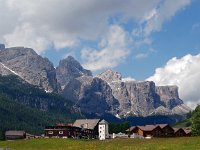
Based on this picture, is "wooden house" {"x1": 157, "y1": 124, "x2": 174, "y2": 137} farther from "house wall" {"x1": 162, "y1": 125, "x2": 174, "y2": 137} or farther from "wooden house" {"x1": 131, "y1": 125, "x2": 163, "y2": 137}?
"wooden house" {"x1": 131, "y1": 125, "x2": 163, "y2": 137}

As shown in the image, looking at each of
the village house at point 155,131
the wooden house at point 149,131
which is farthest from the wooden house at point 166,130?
the wooden house at point 149,131

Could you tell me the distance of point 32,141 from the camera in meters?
129

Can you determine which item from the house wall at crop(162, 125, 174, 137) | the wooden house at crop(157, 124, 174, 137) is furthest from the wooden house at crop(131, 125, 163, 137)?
the house wall at crop(162, 125, 174, 137)

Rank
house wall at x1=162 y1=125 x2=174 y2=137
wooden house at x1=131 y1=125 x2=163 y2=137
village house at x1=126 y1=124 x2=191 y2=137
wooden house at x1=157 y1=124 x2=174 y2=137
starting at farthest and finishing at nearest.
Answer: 1. house wall at x1=162 y1=125 x2=174 y2=137
2. wooden house at x1=157 y1=124 x2=174 y2=137
3. wooden house at x1=131 y1=125 x2=163 y2=137
4. village house at x1=126 y1=124 x2=191 y2=137

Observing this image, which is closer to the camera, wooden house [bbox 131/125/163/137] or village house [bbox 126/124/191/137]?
village house [bbox 126/124/191/137]

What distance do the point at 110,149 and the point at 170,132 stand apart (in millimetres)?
113830

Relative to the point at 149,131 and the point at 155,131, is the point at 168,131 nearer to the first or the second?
the point at 155,131

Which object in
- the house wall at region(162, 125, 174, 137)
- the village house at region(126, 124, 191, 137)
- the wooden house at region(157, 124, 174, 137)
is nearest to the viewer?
the village house at region(126, 124, 191, 137)

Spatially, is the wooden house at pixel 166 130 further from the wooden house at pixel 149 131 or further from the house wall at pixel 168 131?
the wooden house at pixel 149 131

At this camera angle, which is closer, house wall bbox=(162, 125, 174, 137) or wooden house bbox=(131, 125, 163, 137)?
wooden house bbox=(131, 125, 163, 137)

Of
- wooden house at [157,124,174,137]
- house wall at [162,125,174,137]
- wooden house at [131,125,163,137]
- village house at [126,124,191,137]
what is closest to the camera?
village house at [126,124,191,137]

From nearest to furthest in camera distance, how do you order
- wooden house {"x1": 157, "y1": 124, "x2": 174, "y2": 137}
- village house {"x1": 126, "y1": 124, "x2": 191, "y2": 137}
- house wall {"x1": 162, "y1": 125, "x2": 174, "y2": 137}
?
1. village house {"x1": 126, "y1": 124, "x2": 191, "y2": 137}
2. wooden house {"x1": 157, "y1": 124, "x2": 174, "y2": 137}
3. house wall {"x1": 162, "y1": 125, "x2": 174, "y2": 137}

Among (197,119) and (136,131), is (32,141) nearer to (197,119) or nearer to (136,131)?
(197,119)

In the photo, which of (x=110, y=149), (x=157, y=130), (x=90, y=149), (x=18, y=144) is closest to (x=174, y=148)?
(x=110, y=149)
